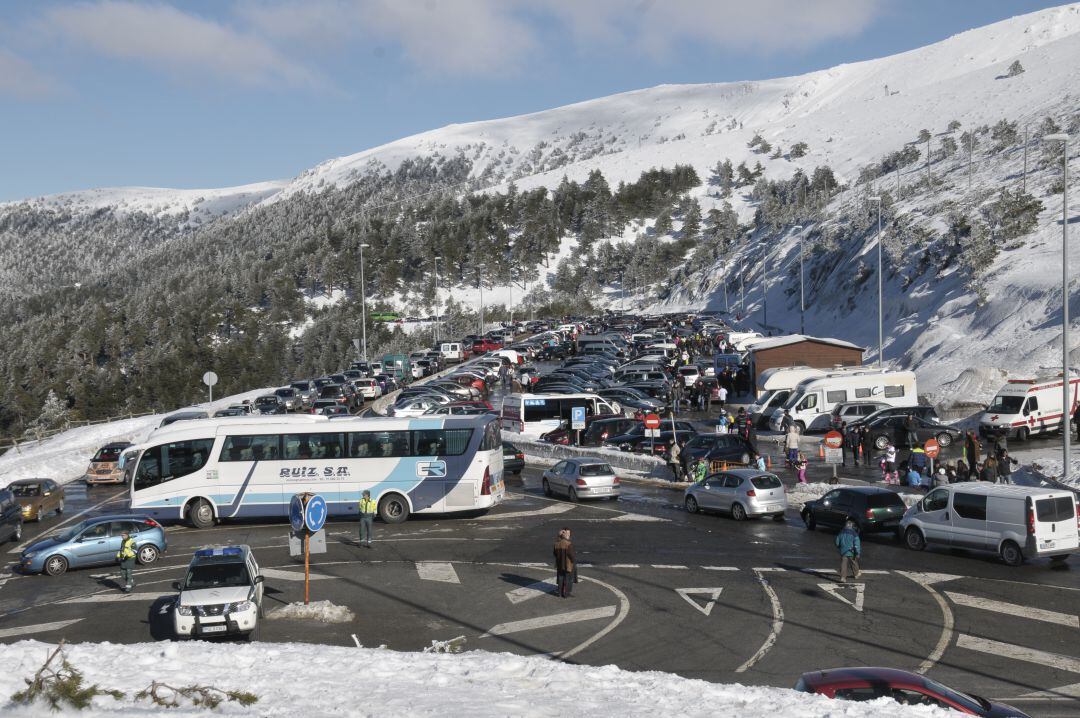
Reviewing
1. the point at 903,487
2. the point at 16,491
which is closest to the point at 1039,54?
the point at 903,487

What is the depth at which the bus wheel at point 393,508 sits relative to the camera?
88.4ft

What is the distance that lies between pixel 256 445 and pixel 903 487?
18747 mm

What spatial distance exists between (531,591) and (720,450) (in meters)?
15.2

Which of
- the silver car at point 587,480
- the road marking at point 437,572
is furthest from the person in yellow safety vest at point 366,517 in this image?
the silver car at point 587,480

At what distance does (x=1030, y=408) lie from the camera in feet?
113

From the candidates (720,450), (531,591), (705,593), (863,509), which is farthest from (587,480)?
(705,593)

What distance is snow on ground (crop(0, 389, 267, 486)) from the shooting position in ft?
134

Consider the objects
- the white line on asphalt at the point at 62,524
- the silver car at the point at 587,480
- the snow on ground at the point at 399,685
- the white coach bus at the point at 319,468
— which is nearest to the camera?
the snow on ground at the point at 399,685

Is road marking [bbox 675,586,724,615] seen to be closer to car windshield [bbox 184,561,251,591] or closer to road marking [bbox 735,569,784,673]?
road marking [bbox 735,569,784,673]

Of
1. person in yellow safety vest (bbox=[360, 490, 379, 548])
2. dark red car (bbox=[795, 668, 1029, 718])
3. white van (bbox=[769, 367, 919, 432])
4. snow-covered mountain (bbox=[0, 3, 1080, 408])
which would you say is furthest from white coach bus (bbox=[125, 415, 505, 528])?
snow-covered mountain (bbox=[0, 3, 1080, 408])

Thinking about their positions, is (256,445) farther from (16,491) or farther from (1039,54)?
(1039,54)

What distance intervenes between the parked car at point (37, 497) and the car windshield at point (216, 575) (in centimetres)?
1623

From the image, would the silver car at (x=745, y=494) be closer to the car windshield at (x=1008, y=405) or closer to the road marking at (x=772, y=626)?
the road marking at (x=772, y=626)

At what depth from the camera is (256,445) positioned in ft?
89.1
